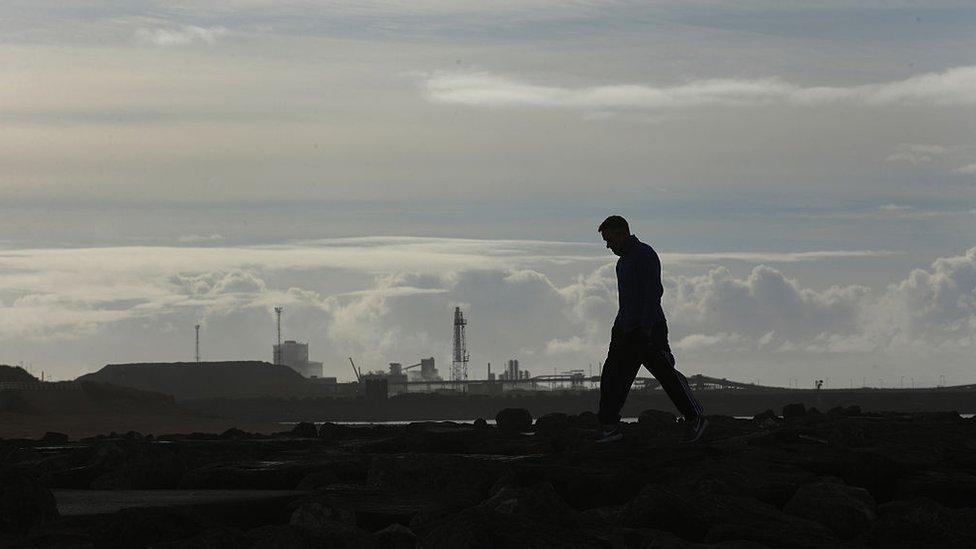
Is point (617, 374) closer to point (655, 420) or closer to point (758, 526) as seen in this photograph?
point (758, 526)

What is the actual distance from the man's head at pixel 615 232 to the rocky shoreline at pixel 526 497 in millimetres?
1473

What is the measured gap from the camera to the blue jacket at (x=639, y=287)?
9.98 metres

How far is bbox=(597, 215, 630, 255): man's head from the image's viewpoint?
10.1m

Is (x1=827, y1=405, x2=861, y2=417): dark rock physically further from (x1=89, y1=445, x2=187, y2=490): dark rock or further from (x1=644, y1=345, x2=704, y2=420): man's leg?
(x1=89, y1=445, x2=187, y2=490): dark rock

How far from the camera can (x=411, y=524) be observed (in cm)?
636

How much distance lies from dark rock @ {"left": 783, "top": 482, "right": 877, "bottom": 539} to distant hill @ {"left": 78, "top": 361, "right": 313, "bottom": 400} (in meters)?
156

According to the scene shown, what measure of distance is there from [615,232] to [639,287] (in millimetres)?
443

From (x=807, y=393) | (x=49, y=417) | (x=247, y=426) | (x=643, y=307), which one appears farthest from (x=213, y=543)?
(x=807, y=393)

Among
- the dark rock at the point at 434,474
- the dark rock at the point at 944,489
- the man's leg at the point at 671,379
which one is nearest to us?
the dark rock at the point at 944,489

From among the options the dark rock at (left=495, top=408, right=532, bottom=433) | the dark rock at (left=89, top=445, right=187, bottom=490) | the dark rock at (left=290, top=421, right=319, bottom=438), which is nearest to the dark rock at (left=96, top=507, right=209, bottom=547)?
the dark rock at (left=89, top=445, right=187, bottom=490)

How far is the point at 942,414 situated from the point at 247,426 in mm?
73799

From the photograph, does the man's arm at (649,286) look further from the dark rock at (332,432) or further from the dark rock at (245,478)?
the dark rock at (332,432)

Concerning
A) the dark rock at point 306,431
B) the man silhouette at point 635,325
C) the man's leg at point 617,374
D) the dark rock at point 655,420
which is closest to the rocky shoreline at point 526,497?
the man's leg at point 617,374

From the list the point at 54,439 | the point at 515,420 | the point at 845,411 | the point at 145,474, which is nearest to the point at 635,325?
the point at 145,474
